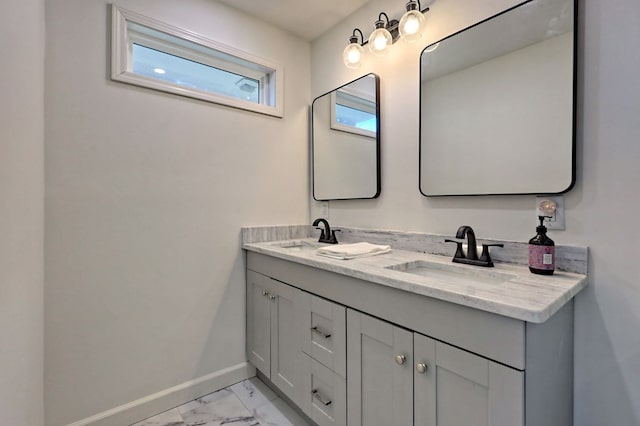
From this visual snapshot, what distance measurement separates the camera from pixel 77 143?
1460 mm

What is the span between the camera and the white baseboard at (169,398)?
60.8 inches

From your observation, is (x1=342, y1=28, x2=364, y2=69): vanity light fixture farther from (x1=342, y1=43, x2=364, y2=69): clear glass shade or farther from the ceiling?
the ceiling

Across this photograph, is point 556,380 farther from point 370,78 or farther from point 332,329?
point 370,78

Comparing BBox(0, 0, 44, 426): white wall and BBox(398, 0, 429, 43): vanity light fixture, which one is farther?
BBox(398, 0, 429, 43): vanity light fixture

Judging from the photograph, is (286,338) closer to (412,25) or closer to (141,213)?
(141,213)

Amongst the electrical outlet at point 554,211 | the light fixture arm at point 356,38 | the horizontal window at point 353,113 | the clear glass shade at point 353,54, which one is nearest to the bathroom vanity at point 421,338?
the electrical outlet at point 554,211

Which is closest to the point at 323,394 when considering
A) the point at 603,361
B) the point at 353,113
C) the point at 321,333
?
the point at 321,333

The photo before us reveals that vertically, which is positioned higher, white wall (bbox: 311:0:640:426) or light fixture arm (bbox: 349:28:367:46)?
light fixture arm (bbox: 349:28:367:46)

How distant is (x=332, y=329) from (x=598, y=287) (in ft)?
3.29

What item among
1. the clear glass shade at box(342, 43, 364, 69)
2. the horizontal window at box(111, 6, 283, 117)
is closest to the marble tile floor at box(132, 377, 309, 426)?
the horizontal window at box(111, 6, 283, 117)

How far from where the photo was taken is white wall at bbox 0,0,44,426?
661 millimetres

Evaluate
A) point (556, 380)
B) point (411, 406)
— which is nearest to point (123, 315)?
point (411, 406)

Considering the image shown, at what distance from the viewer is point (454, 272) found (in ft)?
4.45

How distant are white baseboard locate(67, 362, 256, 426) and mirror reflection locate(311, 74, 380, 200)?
4.26ft
